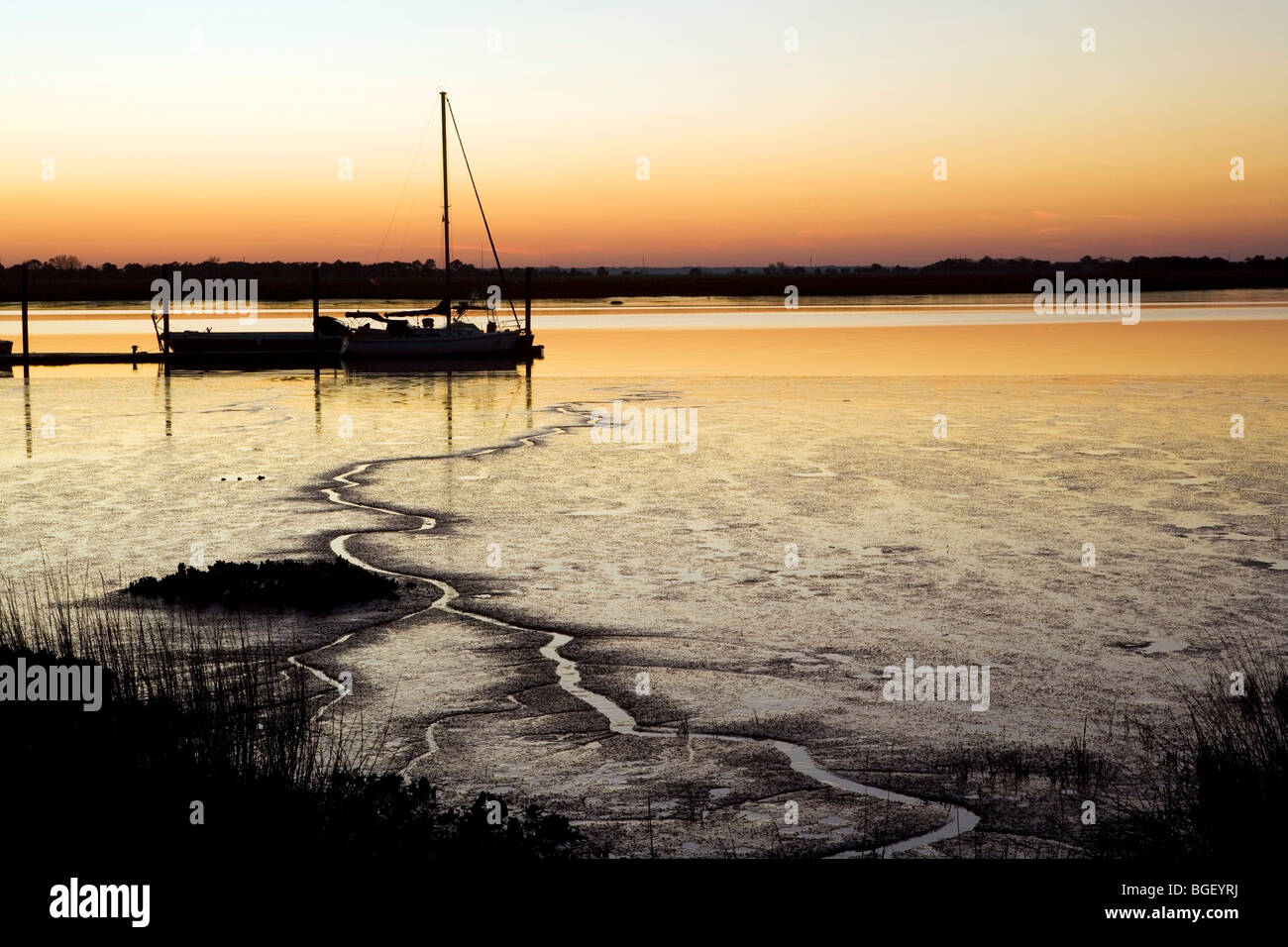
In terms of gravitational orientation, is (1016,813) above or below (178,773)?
below

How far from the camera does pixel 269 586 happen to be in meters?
11.9

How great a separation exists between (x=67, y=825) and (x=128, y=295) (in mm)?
145394

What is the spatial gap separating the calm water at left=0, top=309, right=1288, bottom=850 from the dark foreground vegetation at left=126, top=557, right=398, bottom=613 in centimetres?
97

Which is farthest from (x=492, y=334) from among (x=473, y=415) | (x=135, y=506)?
(x=135, y=506)

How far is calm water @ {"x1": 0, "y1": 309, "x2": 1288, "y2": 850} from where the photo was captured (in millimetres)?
9078

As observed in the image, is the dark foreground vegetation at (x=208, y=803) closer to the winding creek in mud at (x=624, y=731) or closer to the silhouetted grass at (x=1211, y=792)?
the winding creek in mud at (x=624, y=731)

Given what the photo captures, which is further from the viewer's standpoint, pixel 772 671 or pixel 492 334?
pixel 492 334

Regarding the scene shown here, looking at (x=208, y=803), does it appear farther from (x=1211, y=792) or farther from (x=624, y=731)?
(x=1211, y=792)

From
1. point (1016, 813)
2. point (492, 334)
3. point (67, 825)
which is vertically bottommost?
point (1016, 813)

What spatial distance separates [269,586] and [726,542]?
5371 millimetres
